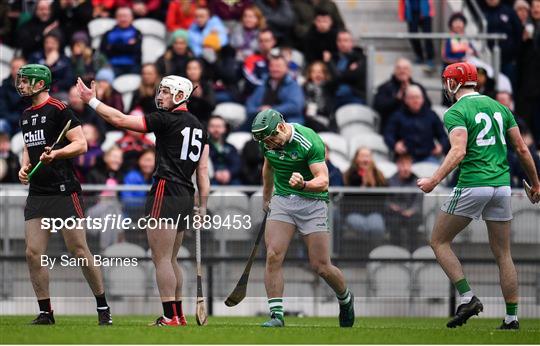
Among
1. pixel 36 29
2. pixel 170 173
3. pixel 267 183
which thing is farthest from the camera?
pixel 36 29

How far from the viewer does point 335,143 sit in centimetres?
2177

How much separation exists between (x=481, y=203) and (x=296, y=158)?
5.75 ft

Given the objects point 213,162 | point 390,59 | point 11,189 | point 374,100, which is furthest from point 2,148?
point 390,59

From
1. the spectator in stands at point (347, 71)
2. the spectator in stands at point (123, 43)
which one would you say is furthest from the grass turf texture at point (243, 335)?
the spectator in stands at point (123, 43)

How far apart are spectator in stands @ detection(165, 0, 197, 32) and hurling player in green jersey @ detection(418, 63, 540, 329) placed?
10069 millimetres

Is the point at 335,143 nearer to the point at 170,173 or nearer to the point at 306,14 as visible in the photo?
the point at 306,14

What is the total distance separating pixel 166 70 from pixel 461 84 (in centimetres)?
875

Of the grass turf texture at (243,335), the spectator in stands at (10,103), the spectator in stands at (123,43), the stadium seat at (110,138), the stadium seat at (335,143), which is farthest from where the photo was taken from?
the spectator in stands at (123,43)

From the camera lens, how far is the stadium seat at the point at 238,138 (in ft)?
70.7

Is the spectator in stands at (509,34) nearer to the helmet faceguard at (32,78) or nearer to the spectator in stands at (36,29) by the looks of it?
the spectator in stands at (36,29)

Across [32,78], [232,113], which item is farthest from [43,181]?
[232,113]

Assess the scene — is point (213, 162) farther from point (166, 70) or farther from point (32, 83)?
point (32, 83)

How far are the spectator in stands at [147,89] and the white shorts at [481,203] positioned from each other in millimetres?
8248

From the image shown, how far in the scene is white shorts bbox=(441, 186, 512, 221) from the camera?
1422 centimetres
